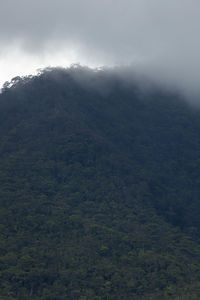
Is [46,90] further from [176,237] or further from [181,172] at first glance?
[176,237]

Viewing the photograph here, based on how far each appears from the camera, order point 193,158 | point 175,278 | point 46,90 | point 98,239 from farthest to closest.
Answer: point 46,90 < point 193,158 < point 98,239 < point 175,278

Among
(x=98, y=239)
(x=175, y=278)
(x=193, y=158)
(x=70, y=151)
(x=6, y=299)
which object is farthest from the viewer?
(x=193, y=158)

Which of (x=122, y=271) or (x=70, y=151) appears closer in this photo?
(x=122, y=271)

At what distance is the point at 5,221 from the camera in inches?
1729

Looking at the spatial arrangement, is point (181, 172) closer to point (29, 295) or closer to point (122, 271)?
point (122, 271)

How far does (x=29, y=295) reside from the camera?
37.5 metres

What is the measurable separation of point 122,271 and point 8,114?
28712mm

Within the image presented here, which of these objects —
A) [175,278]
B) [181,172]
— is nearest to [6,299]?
[175,278]

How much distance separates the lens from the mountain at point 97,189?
129ft

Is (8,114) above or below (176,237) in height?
above

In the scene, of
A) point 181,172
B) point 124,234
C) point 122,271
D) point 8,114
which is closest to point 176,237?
point 124,234

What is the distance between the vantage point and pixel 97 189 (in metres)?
50.8

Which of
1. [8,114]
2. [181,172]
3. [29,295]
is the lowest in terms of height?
[29,295]

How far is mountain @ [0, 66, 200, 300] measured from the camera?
129ft
